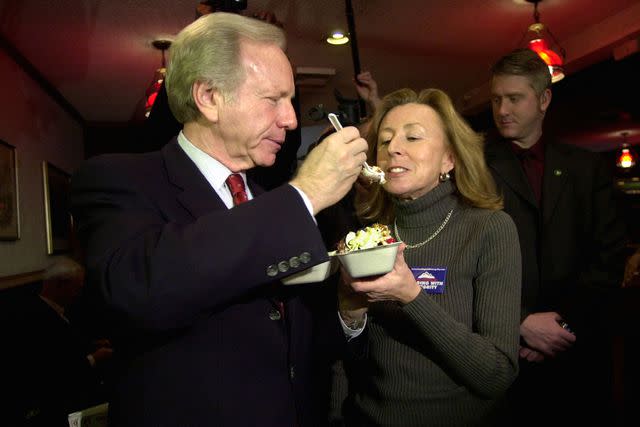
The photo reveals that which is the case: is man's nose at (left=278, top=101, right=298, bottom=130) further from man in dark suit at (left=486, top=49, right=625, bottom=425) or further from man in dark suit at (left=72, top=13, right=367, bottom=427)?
man in dark suit at (left=486, top=49, right=625, bottom=425)

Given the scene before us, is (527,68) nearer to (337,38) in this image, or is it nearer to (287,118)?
(287,118)

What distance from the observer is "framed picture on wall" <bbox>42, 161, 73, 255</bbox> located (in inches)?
226

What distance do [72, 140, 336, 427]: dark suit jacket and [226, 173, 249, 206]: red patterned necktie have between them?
0.28 feet

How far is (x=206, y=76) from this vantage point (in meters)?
1.16

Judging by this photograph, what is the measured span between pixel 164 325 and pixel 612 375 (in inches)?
97.3

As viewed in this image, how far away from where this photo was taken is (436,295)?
1541 millimetres

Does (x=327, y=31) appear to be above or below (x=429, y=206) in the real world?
above

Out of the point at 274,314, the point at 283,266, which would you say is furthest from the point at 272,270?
the point at 274,314

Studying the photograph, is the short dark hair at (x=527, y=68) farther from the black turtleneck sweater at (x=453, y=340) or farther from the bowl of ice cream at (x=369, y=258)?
the bowl of ice cream at (x=369, y=258)

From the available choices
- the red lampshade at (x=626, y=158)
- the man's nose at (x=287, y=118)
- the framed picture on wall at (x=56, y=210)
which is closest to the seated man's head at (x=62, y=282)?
the framed picture on wall at (x=56, y=210)

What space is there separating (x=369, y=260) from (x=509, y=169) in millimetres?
1490

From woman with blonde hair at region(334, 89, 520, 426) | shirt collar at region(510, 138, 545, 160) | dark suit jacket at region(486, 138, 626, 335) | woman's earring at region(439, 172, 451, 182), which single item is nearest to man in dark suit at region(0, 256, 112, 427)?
woman with blonde hair at region(334, 89, 520, 426)

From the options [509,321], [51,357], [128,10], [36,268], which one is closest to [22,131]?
[36,268]

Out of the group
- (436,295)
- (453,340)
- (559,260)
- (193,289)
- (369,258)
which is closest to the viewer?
(193,289)
